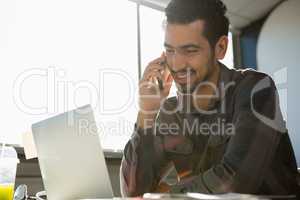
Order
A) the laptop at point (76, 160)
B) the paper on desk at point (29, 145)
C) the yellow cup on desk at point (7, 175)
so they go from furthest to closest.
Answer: the paper on desk at point (29, 145)
the yellow cup on desk at point (7, 175)
the laptop at point (76, 160)

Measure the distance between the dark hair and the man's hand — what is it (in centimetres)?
13

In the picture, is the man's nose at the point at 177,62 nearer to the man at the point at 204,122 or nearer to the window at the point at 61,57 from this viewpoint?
the man at the point at 204,122

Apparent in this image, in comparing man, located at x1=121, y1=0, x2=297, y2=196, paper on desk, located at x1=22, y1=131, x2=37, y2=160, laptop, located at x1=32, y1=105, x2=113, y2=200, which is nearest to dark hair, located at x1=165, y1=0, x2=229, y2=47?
man, located at x1=121, y1=0, x2=297, y2=196

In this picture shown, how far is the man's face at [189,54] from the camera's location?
1157 millimetres

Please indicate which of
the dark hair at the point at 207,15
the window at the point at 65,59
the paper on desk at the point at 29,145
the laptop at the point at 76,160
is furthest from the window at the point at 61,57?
the laptop at the point at 76,160

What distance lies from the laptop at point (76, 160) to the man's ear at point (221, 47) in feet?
1.39

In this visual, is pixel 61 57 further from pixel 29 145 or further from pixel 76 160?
pixel 76 160

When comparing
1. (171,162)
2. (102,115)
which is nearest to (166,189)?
(171,162)

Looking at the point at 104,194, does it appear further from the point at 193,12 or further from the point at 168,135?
the point at 193,12

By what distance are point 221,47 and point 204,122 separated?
228 mm

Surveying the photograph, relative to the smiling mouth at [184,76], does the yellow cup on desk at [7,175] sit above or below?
below

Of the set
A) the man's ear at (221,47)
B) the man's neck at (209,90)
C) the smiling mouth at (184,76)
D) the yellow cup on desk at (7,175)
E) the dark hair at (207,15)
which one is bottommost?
the yellow cup on desk at (7,175)

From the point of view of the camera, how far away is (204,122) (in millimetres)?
1165

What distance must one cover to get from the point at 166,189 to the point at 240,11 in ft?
1.90
